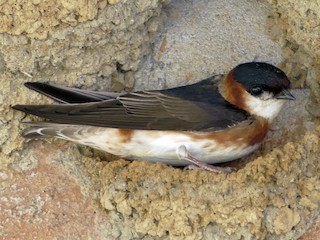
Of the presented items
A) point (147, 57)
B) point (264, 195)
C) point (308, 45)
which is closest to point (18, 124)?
point (147, 57)

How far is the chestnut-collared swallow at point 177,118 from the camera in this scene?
3.35m

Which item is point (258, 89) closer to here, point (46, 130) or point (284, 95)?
point (284, 95)

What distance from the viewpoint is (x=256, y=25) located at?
375cm

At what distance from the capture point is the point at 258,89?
3.48 m

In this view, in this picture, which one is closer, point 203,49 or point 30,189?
point 30,189

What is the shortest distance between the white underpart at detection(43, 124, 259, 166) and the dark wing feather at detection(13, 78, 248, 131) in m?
0.04

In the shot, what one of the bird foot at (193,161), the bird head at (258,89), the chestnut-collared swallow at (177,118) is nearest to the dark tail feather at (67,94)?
the chestnut-collared swallow at (177,118)

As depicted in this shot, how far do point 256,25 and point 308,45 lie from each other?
0.78ft

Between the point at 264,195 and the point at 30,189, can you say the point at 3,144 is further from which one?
the point at 264,195

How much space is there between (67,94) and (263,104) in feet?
2.27

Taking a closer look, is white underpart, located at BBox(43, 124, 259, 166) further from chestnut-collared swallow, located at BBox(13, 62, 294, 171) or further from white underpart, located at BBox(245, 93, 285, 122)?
white underpart, located at BBox(245, 93, 285, 122)

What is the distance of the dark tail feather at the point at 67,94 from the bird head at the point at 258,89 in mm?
424

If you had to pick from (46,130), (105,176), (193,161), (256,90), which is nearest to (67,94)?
(46,130)

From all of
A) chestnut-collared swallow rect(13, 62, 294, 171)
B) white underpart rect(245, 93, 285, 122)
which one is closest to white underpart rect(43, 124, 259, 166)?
chestnut-collared swallow rect(13, 62, 294, 171)
